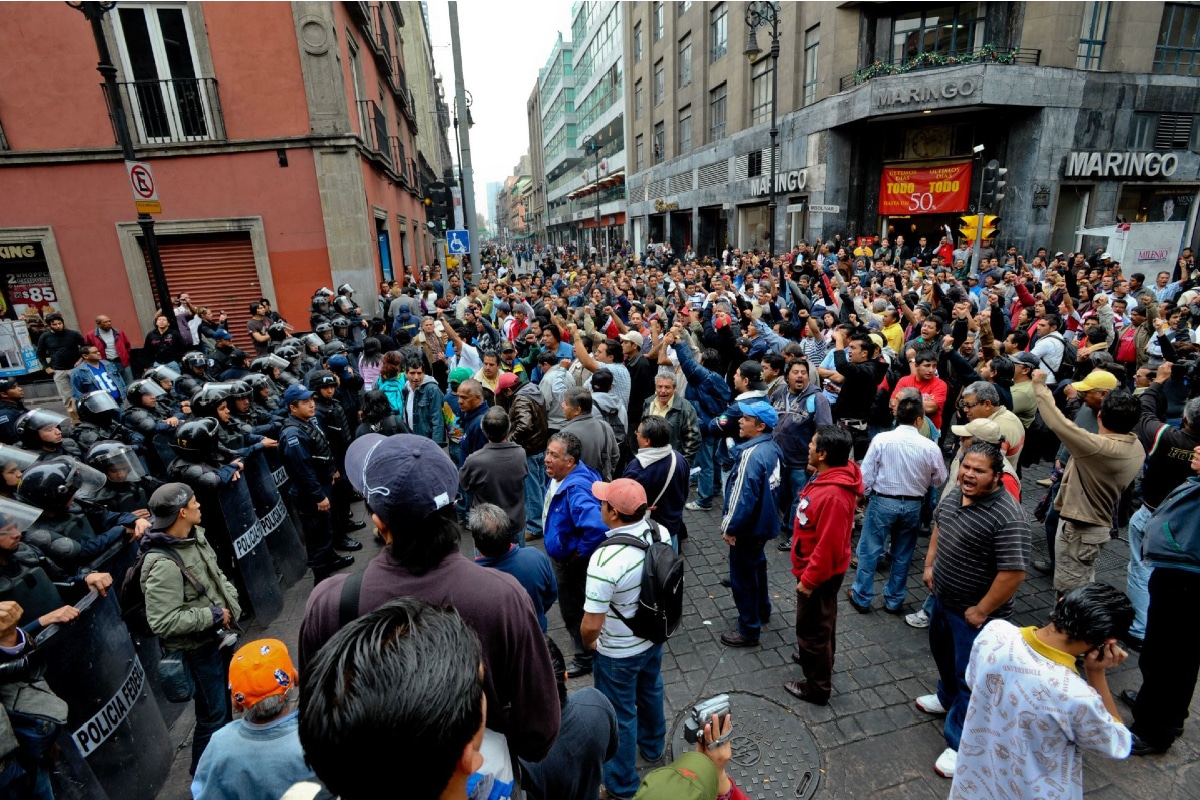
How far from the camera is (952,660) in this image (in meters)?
3.61

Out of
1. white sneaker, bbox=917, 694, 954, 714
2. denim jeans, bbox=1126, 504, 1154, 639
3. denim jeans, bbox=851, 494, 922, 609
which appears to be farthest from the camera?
denim jeans, bbox=851, 494, 922, 609

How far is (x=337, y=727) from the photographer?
94 centimetres

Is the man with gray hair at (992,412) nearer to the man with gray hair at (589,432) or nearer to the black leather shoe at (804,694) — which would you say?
the black leather shoe at (804,694)

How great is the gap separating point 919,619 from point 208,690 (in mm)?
5156

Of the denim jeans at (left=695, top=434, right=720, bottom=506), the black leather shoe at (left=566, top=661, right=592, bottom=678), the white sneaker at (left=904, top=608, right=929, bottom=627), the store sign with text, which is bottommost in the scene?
the black leather shoe at (left=566, top=661, right=592, bottom=678)

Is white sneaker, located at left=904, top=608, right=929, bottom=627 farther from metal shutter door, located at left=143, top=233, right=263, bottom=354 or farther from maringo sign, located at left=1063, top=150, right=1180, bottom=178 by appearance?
maringo sign, located at left=1063, top=150, right=1180, bottom=178

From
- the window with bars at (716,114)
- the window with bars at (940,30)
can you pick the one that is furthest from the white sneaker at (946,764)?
the window with bars at (716,114)

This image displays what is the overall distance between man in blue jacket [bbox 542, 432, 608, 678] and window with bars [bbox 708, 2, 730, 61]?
33221 mm

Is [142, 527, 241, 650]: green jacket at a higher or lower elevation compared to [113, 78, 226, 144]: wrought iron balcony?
lower

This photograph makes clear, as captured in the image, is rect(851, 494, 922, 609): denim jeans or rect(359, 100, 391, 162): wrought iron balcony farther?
rect(359, 100, 391, 162): wrought iron balcony

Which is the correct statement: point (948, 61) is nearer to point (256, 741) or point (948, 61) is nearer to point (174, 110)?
point (174, 110)

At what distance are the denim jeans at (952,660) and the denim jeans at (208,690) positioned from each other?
171 inches

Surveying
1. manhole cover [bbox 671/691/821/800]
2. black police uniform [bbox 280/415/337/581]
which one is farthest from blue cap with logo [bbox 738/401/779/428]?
black police uniform [bbox 280/415/337/581]

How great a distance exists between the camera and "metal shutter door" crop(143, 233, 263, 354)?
12.8 metres
